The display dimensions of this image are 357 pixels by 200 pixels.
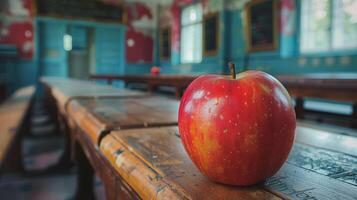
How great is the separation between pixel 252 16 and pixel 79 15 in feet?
19.8

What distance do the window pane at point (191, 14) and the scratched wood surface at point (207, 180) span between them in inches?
333

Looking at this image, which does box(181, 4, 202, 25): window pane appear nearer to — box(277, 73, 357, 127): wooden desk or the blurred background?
the blurred background

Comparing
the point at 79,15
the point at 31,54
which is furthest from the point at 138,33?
the point at 31,54

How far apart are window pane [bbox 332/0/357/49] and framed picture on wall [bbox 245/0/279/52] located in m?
1.25

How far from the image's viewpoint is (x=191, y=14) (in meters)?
9.35

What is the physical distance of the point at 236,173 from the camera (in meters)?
0.42

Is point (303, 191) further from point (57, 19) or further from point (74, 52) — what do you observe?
point (74, 52)

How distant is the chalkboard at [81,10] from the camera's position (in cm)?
957

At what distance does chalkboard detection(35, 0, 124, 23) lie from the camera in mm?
9570

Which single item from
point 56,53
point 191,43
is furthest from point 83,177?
point 56,53

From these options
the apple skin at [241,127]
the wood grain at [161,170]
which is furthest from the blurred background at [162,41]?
the apple skin at [241,127]

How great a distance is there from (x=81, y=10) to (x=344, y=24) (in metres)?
8.07


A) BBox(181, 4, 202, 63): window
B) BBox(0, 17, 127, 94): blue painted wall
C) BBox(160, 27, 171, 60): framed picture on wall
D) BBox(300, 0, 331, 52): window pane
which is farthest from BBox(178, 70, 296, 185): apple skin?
BBox(160, 27, 171, 60): framed picture on wall

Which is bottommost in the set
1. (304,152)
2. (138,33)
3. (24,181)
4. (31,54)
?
(24,181)
